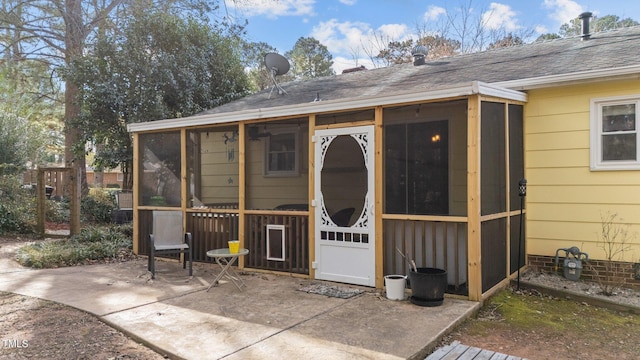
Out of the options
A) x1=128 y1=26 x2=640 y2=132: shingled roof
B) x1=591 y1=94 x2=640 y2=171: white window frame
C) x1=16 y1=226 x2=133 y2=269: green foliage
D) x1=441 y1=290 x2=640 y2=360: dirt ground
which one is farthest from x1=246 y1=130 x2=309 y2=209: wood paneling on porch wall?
x1=591 y1=94 x2=640 y2=171: white window frame

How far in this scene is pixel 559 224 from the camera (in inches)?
208

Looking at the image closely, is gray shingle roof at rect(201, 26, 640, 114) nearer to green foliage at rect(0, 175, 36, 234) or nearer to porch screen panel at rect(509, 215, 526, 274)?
porch screen panel at rect(509, 215, 526, 274)

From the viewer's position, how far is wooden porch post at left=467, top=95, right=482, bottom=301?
427 centimetres

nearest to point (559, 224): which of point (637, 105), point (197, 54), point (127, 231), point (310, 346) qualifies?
point (637, 105)

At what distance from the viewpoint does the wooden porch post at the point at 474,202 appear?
427 cm

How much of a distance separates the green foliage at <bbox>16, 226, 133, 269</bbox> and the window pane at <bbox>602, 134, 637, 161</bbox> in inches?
298

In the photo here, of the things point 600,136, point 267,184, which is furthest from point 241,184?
point 600,136

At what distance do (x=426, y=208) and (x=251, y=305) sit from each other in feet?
7.16

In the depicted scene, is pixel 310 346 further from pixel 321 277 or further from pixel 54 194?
pixel 54 194

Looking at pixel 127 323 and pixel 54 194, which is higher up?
pixel 54 194

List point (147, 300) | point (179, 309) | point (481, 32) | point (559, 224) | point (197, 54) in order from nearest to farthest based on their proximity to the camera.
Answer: point (179, 309) → point (147, 300) → point (559, 224) → point (197, 54) → point (481, 32)

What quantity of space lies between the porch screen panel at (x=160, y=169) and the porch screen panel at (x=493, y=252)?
15.5 feet

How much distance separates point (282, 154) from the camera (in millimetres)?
6250

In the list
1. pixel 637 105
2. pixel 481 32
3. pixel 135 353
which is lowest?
pixel 135 353
